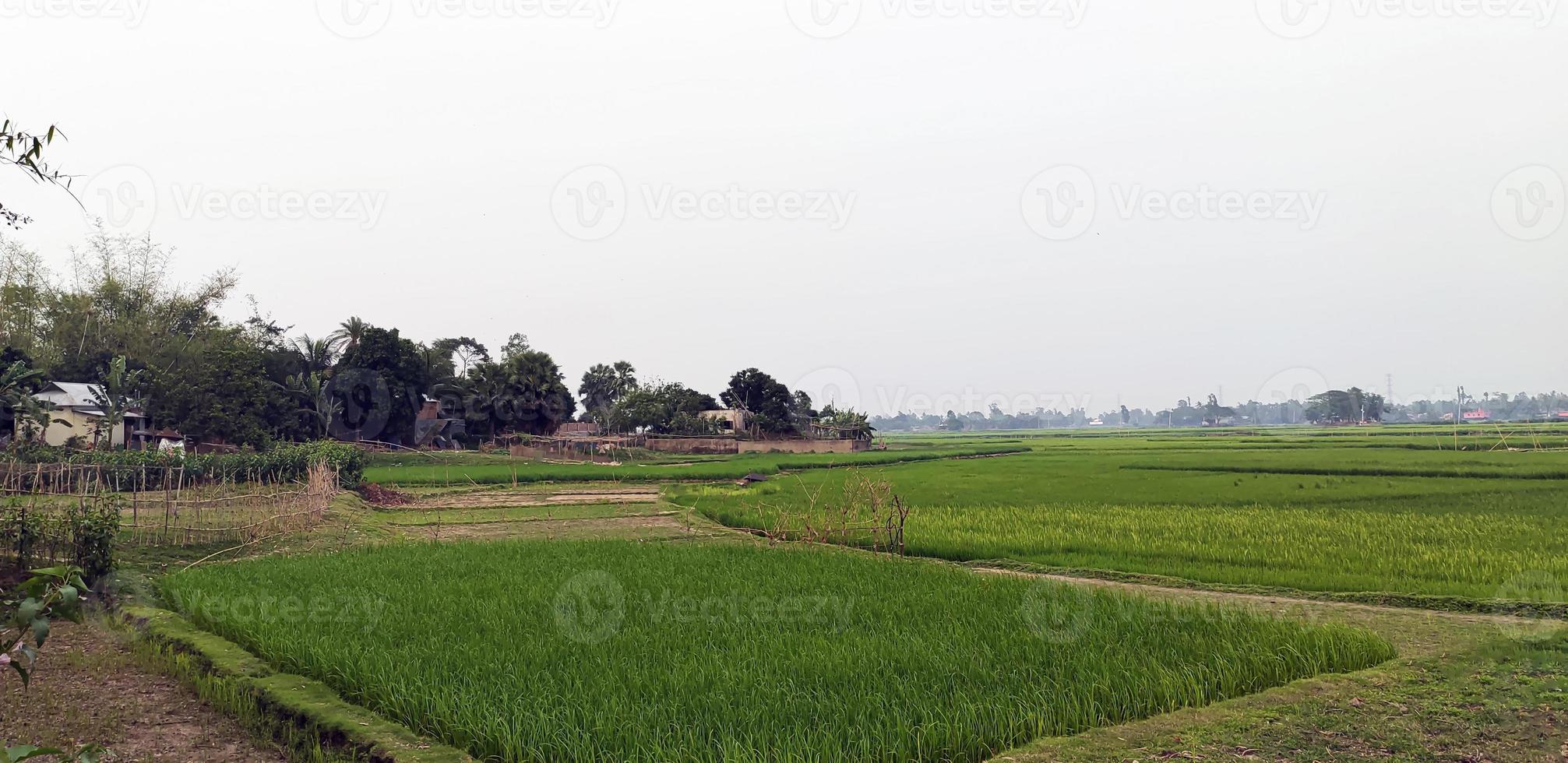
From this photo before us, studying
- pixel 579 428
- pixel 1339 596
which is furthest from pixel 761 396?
pixel 1339 596

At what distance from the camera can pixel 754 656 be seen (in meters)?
6.55

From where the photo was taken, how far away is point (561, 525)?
18578 millimetres

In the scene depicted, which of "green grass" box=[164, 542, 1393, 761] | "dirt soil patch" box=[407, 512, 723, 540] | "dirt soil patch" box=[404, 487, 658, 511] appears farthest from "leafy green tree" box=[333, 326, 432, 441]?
"green grass" box=[164, 542, 1393, 761]

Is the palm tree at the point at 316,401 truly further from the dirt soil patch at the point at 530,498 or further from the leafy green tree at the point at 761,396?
the leafy green tree at the point at 761,396

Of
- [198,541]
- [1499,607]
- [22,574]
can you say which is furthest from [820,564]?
[198,541]

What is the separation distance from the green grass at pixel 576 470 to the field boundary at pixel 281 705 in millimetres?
21627

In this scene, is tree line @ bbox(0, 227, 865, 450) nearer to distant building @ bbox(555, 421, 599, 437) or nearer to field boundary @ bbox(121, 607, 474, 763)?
distant building @ bbox(555, 421, 599, 437)

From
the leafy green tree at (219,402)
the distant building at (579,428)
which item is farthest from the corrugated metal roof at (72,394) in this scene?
the distant building at (579,428)

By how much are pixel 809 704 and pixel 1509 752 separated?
3.79 metres

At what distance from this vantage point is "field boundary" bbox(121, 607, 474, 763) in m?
5.32

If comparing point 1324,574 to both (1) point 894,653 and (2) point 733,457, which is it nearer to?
(1) point 894,653

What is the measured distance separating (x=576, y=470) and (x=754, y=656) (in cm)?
2842

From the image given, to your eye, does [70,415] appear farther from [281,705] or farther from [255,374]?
[281,705]

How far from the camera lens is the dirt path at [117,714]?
572 centimetres
